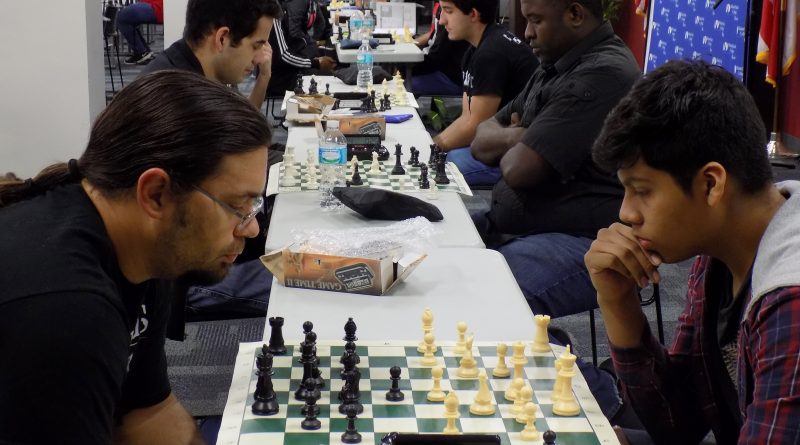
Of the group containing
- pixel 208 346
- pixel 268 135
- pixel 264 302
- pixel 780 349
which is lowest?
pixel 208 346

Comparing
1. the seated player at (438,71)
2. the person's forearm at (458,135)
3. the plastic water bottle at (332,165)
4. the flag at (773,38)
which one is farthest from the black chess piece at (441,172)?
the flag at (773,38)

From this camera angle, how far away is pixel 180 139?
5.09 feet

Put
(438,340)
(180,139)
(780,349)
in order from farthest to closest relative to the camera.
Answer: (438,340)
(180,139)
(780,349)

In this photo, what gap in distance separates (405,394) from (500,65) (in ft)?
10.1

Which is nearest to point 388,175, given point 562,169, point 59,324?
point 562,169

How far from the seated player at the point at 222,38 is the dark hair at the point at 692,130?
7.38 ft

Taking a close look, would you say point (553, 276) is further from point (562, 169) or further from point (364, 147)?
point (364, 147)

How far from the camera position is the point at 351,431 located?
165 centimetres

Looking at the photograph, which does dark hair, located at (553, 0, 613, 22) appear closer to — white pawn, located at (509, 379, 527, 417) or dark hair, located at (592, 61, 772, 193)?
dark hair, located at (592, 61, 772, 193)

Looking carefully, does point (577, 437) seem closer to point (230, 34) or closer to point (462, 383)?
point (462, 383)

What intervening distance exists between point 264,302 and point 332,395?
3.59 ft

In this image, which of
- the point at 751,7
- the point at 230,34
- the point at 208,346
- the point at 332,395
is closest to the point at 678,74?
the point at 332,395

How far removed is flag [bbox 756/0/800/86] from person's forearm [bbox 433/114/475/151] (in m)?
3.09

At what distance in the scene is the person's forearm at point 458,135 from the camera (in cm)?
476
